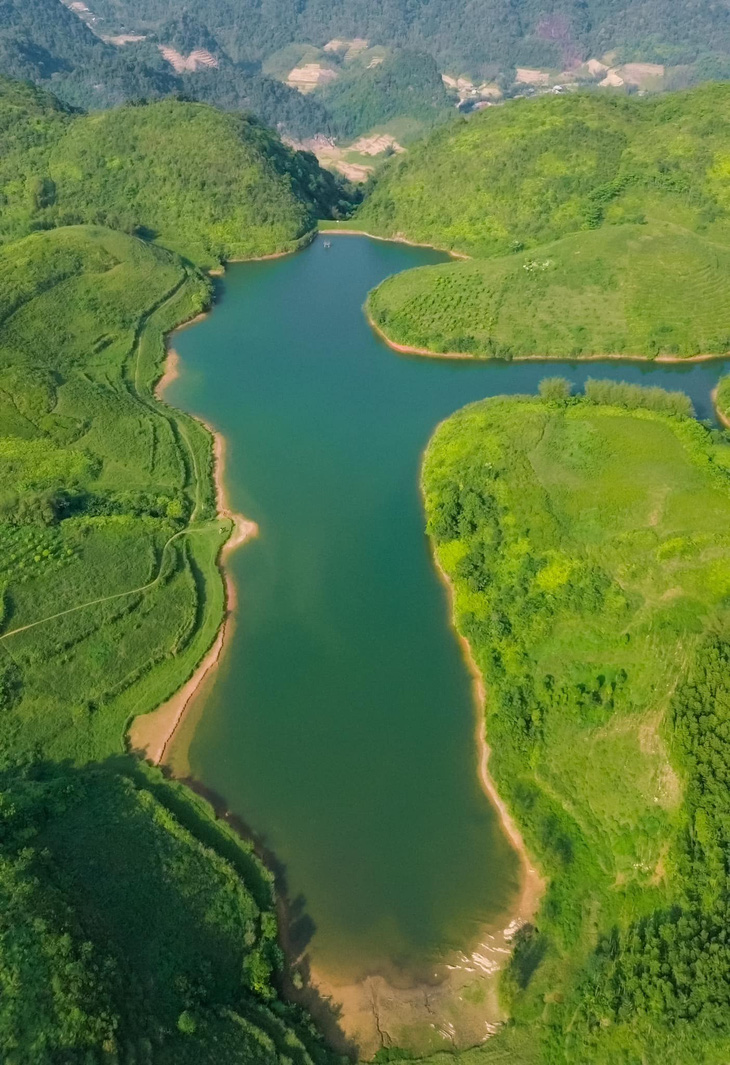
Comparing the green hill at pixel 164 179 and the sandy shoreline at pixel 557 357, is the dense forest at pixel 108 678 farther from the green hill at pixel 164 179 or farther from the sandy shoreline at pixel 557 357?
the sandy shoreline at pixel 557 357

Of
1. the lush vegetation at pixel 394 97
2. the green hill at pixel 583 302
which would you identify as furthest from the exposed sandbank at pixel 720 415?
the lush vegetation at pixel 394 97

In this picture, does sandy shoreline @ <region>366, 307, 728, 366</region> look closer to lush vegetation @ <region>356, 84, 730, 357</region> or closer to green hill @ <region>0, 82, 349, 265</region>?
lush vegetation @ <region>356, 84, 730, 357</region>

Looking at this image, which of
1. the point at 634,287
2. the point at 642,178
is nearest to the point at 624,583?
the point at 634,287

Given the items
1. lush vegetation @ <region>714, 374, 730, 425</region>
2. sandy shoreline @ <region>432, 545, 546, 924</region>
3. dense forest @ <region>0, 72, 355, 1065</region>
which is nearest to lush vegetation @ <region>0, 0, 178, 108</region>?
dense forest @ <region>0, 72, 355, 1065</region>

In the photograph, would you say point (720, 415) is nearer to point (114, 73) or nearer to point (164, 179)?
point (164, 179)

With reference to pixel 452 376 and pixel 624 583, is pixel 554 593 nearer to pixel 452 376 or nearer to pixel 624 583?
pixel 624 583

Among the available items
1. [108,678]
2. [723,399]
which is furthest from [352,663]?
[723,399]
